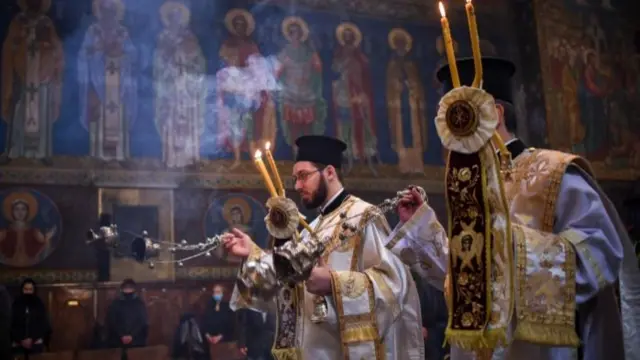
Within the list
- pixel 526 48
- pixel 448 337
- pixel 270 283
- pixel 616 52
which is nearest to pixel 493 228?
pixel 448 337

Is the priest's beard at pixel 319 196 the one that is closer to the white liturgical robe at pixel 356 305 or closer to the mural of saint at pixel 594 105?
the white liturgical robe at pixel 356 305

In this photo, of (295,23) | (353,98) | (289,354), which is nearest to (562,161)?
(289,354)

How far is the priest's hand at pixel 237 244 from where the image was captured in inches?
129

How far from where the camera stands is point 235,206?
8.15m

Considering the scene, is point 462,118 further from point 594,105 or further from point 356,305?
point 594,105

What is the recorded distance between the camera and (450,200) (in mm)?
2164

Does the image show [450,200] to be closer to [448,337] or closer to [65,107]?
[448,337]

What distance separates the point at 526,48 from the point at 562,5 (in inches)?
36.7

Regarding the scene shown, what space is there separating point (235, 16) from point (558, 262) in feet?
23.8

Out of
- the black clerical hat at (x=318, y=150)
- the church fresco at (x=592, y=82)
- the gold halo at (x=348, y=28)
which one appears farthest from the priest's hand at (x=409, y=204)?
the church fresco at (x=592, y=82)

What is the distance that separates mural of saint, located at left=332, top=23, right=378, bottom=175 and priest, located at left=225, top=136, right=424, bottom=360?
530cm

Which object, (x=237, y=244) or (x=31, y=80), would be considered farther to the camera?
(x=31, y=80)

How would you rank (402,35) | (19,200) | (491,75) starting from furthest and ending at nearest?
(402,35) → (19,200) → (491,75)

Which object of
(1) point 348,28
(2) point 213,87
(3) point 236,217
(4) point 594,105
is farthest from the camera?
(4) point 594,105
